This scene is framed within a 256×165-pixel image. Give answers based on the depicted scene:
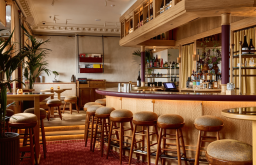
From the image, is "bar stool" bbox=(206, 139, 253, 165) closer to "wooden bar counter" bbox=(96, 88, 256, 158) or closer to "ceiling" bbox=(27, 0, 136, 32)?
"wooden bar counter" bbox=(96, 88, 256, 158)

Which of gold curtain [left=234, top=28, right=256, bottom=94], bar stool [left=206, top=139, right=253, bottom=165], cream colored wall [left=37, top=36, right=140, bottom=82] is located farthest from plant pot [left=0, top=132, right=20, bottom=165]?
cream colored wall [left=37, top=36, right=140, bottom=82]

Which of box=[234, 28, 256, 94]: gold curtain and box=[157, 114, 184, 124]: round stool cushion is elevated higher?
box=[234, 28, 256, 94]: gold curtain

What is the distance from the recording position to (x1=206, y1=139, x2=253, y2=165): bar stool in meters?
1.84

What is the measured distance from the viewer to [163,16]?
4.45 metres

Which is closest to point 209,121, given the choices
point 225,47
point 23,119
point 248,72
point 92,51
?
point 225,47

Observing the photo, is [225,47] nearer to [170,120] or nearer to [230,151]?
[170,120]

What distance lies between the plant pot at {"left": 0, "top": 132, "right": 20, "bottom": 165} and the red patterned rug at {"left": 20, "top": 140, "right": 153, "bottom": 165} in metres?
1.08

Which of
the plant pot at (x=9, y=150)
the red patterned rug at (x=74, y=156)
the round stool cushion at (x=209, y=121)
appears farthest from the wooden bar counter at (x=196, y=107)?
the plant pot at (x=9, y=150)

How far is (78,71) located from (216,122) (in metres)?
7.83

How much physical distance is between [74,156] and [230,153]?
2929 millimetres

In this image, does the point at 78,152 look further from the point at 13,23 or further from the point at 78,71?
the point at 78,71

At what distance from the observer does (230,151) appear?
1.89 meters

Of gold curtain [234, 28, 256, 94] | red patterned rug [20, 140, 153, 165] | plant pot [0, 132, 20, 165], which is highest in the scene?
gold curtain [234, 28, 256, 94]

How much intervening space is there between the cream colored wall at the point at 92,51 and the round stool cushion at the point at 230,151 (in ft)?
28.2
